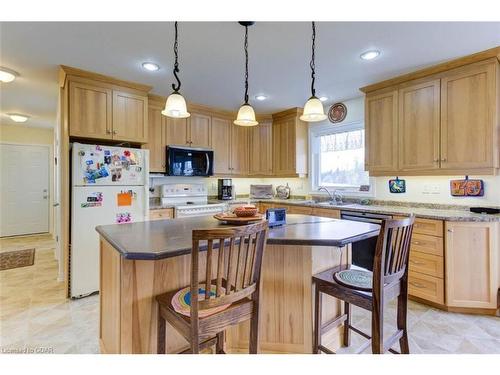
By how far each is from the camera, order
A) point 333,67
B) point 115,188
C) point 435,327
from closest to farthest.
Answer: point 435,327 < point 333,67 < point 115,188

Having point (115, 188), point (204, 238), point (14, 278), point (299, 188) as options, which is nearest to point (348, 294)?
point (204, 238)

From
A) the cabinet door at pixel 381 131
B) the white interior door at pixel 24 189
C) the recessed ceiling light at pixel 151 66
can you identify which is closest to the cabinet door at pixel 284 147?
the cabinet door at pixel 381 131

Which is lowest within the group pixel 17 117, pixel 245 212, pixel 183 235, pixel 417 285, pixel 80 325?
pixel 80 325

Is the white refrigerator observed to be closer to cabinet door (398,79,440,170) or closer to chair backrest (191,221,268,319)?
chair backrest (191,221,268,319)

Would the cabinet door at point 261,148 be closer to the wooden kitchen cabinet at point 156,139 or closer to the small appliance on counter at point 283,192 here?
the small appliance on counter at point 283,192

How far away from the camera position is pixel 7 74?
290 cm

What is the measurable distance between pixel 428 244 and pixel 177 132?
3.44m

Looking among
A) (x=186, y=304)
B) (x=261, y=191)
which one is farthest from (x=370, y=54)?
(x=261, y=191)

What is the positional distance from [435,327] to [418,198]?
155 cm

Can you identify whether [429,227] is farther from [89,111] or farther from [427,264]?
[89,111]

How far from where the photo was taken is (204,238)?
107 centimetres

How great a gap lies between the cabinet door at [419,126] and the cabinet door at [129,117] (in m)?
3.08
